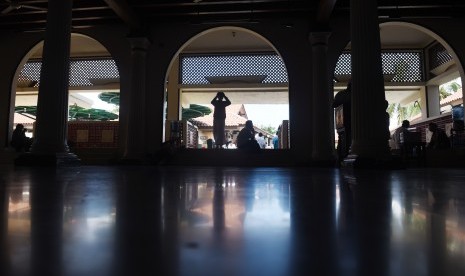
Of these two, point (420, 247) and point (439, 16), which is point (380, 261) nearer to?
point (420, 247)

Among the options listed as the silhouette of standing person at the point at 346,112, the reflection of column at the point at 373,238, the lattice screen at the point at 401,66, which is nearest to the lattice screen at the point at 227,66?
the lattice screen at the point at 401,66

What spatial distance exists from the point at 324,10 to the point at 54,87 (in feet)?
18.8

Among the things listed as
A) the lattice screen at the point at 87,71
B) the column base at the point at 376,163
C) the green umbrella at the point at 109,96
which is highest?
the lattice screen at the point at 87,71

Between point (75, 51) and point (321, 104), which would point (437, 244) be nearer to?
point (321, 104)

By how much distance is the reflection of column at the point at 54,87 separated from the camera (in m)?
5.16

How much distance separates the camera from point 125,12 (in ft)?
26.6

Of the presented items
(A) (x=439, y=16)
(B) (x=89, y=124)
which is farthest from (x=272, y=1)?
(B) (x=89, y=124)

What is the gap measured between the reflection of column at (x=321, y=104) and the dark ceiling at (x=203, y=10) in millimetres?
577

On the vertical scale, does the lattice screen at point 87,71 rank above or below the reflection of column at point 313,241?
above

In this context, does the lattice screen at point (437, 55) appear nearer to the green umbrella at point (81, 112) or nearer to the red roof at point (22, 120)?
the green umbrella at point (81, 112)

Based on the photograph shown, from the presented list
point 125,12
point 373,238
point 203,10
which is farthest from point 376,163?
point 125,12

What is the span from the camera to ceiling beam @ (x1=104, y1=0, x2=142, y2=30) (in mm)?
7709

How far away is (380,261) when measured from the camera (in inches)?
19.8

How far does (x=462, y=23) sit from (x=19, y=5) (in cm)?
1075
